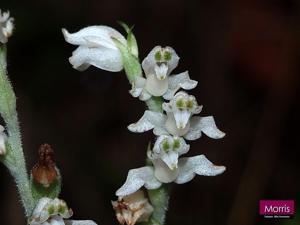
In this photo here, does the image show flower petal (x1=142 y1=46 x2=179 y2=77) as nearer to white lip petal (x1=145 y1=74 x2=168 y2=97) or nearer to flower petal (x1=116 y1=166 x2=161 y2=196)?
white lip petal (x1=145 y1=74 x2=168 y2=97)

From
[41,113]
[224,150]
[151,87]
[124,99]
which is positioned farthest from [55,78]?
[151,87]

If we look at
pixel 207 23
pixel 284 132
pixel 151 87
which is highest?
pixel 207 23

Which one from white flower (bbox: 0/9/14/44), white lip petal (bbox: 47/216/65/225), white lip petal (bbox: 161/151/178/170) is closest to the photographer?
white lip petal (bbox: 47/216/65/225)

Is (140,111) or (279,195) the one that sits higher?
(140,111)

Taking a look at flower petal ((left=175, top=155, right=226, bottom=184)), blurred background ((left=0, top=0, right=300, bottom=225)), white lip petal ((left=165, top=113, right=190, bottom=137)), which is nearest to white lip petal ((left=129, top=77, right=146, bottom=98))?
white lip petal ((left=165, top=113, right=190, bottom=137))

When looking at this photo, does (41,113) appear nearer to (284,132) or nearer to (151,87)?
(284,132)

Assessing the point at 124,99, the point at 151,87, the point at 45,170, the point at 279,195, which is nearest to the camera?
the point at 45,170

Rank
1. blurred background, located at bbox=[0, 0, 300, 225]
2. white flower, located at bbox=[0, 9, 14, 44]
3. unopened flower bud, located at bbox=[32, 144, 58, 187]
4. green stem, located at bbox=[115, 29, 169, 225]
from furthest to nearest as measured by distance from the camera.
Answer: blurred background, located at bbox=[0, 0, 300, 225], green stem, located at bbox=[115, 29, 169, 225], white flower, located at bbox=[0, 9, 14, 44], unopened flower bud, located at bbox=[32, 144, 58, 187]
